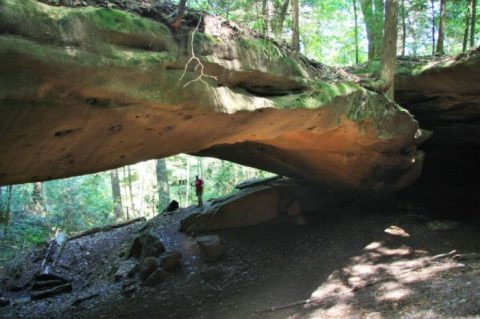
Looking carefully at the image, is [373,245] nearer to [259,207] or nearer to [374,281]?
[374,281]

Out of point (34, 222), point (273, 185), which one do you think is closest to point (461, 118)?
point (273, 185)

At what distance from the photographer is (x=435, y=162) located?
12453 mm

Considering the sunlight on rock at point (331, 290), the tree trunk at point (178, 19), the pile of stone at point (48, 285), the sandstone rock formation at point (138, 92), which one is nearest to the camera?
the sandstone rock formation at point (138, 92)

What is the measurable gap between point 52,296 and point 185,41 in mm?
6731

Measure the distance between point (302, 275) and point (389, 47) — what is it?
4902 millimetres

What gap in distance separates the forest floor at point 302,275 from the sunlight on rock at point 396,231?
21 millimetres

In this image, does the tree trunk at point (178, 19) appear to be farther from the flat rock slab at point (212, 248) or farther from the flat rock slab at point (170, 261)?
the flat rock slab at point (212, 248)

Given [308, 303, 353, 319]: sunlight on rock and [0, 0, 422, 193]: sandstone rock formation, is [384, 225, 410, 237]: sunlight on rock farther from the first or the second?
[308, 303, 353, 319]: sunlight on rock

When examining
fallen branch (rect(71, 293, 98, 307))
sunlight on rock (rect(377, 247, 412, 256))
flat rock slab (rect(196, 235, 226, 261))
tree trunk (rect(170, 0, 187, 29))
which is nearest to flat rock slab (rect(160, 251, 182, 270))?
flat rock slab (rect(196, 235, 226, 261))

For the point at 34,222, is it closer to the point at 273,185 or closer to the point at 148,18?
the point at 273,185

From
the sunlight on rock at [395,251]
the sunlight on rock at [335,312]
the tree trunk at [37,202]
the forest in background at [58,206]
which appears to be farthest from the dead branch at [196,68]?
the tree trunk at [37,202]

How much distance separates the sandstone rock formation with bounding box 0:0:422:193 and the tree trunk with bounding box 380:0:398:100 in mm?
742

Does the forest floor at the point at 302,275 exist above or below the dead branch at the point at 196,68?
below

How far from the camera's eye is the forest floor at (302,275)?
561cm
